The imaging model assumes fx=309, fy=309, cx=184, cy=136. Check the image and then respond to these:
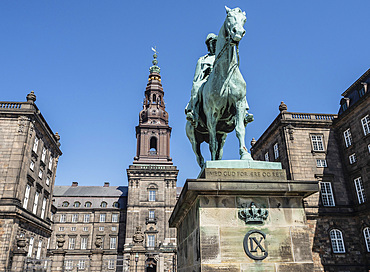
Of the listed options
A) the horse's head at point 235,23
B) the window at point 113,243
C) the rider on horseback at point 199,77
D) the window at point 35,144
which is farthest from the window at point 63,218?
the horse's head at point 235,23

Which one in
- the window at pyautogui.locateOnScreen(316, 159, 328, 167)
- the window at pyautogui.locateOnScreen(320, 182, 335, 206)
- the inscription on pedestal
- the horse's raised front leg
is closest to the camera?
the inscription on pedestal

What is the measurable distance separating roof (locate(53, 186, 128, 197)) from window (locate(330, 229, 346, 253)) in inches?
2057

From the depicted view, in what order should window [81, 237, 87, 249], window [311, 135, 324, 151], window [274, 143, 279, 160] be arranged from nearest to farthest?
window [311, 135, 324, 151], window [274, 143, 279, 160], window [81, 237, 87, 249]

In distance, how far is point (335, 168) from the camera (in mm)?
32250

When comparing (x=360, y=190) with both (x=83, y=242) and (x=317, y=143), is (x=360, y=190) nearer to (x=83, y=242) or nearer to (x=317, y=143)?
(x=317, y=143)

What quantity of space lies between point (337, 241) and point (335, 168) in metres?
7.31

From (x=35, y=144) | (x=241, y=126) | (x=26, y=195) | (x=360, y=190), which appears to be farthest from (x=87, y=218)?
(x=241, y=126)

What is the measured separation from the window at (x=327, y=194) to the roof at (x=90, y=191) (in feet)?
168

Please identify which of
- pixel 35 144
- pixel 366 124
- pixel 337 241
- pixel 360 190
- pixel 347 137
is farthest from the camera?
pixel 35 144

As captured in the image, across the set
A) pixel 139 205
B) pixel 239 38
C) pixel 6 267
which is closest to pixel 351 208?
pixel 239 38

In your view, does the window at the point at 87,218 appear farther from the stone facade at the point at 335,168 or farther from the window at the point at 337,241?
the window at the point at 337,241

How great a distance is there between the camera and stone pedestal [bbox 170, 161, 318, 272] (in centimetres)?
500

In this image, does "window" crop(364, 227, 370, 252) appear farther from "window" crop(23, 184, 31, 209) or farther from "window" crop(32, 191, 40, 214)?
"window" crop(32, 191, 40, 214)

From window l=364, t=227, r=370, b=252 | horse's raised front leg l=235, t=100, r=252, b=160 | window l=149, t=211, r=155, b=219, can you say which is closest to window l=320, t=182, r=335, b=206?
window l=364, t=227, r=370, b=252
